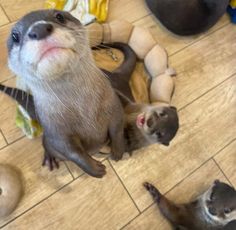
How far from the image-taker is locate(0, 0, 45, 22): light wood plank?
1557 mm

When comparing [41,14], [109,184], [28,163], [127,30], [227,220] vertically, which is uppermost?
[41,14]

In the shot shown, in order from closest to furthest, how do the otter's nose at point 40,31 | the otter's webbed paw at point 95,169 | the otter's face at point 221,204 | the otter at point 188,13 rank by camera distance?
the otter's nose at point 40,31 → the otter's webbed paw at point 95,169 → the otter's face at point 221,204 → the otter at point 188,13

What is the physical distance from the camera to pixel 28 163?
137cm

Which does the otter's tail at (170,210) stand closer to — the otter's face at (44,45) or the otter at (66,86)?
the otter at (66,86)

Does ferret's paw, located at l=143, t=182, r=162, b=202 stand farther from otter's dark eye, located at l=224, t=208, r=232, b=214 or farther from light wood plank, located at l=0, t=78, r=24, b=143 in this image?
light wood plank, located at l=0, t=78, r=24, b=143

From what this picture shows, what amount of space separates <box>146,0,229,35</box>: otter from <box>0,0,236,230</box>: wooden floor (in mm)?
65

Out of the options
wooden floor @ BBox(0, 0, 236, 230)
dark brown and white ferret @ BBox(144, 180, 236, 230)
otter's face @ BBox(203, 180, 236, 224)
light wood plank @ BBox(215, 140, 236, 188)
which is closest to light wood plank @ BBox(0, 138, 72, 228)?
wooden floor @ BBox(0, 0, 236, 230)

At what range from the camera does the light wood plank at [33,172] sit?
133 centimetres

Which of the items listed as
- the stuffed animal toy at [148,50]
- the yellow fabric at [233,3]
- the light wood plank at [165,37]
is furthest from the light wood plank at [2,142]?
the yellow fabric at [233,3]

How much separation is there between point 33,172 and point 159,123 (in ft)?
1.73

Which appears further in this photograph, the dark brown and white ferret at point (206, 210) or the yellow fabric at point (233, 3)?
the yellow fabric at point (233, 3)

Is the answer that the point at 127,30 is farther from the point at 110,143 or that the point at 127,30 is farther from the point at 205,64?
the point at 110,143

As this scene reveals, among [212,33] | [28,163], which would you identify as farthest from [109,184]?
[212,33]

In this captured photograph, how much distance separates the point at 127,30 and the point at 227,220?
849mm
